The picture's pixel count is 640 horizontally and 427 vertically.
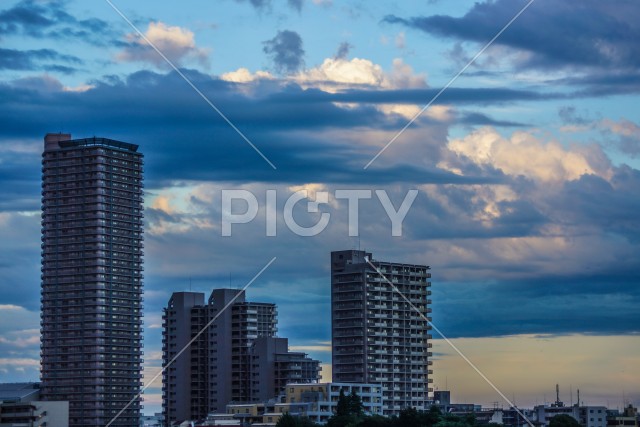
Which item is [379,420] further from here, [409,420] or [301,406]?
[301,406]

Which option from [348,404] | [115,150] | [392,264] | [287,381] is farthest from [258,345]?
[348,404]

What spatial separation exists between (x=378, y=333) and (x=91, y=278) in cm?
3684

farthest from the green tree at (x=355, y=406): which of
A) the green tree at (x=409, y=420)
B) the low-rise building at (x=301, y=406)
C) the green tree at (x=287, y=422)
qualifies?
the green tree at (x=409, y=420)

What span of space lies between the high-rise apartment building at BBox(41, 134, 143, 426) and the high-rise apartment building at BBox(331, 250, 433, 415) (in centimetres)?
2674

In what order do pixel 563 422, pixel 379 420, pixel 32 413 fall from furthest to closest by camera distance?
pixel 32 413 < pixel 563 422 < pixel 379 420

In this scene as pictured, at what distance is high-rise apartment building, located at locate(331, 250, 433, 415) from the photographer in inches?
6255

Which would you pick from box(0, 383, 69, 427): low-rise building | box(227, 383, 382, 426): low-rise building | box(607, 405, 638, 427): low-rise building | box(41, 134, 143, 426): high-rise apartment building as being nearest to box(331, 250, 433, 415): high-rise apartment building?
box(227, 383, 382, 426): low-rise building

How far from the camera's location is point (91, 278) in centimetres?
16538

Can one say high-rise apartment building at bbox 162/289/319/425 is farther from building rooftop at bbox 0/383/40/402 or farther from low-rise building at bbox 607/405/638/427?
low-rise building at bbox 607/405/638/427

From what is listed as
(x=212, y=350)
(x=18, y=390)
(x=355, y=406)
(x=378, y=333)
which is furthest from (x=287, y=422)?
(x=212, y=350)

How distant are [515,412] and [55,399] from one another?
57293 millimetres

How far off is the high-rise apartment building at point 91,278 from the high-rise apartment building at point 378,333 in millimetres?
26735

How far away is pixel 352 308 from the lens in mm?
160625

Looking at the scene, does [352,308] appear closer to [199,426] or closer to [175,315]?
[175,315]
